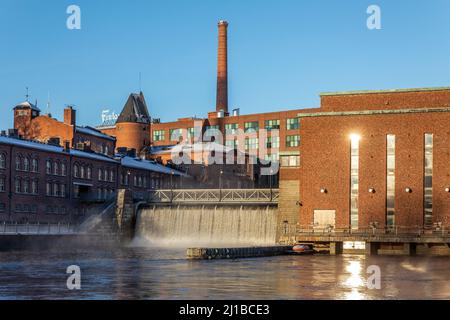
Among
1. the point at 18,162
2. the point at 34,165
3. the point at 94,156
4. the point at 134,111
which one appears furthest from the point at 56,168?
the point at 134,111

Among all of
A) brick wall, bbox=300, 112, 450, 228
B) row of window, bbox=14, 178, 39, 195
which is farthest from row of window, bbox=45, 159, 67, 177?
brick wall, bbox=300, 112, 450, 228

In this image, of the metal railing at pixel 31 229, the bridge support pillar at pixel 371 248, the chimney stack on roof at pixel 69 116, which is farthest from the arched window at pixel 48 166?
the bridge support pillar at pixel 371 248

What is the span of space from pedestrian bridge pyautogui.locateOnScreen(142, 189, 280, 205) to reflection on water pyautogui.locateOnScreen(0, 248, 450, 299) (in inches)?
1227

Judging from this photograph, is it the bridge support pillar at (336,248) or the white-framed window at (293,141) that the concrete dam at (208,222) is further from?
the white-framed window at (293,141)

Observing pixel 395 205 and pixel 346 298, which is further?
pixel 395 205

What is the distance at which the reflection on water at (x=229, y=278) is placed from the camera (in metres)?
35.3

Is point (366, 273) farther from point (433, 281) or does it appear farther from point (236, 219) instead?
point (236, 219)

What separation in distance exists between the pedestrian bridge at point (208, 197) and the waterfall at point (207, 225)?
71.4 inches

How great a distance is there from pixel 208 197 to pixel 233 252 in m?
38.2

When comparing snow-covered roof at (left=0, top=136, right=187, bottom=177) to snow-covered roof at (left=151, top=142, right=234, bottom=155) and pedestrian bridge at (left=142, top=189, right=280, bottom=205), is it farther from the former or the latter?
pedestrian bridge at (left=142, top=189, right=280, bottom=205)

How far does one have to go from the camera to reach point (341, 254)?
69000 millimetres

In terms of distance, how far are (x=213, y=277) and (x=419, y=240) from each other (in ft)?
88.6

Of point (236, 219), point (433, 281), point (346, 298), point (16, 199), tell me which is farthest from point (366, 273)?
point (16, 199)

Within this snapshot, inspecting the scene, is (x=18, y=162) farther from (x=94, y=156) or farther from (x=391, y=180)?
(x=391, y=180)
